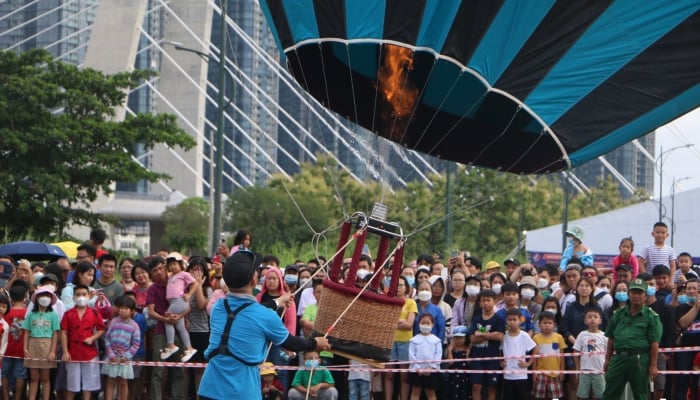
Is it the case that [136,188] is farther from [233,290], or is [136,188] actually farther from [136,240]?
[233,290]

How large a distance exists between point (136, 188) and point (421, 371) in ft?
300

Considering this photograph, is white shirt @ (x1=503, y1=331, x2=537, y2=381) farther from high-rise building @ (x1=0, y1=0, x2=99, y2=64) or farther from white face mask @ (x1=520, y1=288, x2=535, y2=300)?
high-rise building @ (x1=0, y1=0, x2=99, y2=64)

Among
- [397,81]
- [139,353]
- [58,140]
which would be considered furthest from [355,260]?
[58,140]

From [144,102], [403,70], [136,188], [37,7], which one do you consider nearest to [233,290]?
[403,70]

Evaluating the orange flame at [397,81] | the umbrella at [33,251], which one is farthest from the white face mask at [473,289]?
the umbrella at [33,251]

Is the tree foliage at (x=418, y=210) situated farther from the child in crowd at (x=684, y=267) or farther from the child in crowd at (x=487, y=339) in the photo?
the child in crowd at (x=487, y=339)

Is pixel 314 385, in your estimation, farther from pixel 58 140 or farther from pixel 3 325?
pixel 58 140

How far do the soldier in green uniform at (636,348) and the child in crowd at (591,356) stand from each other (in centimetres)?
108

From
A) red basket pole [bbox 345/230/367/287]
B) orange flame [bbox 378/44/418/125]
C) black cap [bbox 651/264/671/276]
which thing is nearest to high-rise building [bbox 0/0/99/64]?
black cap [bbox 651/264/671/276]

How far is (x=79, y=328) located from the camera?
13.8 meters

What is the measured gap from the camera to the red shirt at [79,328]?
45.3 ft

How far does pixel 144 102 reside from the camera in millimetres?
109562

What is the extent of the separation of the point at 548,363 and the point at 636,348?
150 centimetres

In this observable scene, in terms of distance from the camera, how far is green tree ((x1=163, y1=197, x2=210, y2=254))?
53.3 metres
